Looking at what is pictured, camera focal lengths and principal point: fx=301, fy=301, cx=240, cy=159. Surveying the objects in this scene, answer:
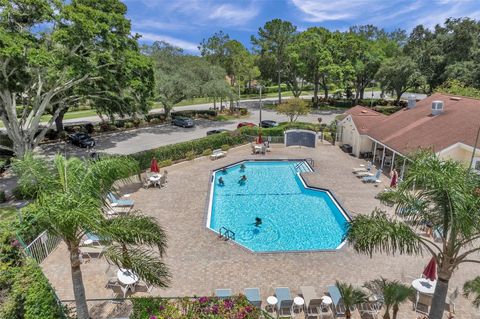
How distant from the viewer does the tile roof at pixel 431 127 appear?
2142 cm

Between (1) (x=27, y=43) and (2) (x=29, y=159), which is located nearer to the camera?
(2) (x=29, y=159)

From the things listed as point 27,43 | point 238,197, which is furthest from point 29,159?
point 238,197

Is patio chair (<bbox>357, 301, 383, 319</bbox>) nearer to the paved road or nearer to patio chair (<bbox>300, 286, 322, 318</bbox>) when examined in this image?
patio chair (<bbox>300, 286, 322, 318</bbox>)

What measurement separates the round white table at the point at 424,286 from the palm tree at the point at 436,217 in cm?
302

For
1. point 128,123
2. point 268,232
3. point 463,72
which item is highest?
point 463,72

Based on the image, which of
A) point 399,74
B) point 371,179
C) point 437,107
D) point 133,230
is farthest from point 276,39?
point 133,230

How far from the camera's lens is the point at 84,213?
7316 mm

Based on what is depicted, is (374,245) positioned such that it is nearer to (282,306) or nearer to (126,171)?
(282,306)

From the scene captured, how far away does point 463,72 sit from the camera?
44375 millimetres

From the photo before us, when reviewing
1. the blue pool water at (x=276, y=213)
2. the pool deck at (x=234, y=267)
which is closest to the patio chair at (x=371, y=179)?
the blue pool water at (x=276, y=213)

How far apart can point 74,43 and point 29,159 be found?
1413cm

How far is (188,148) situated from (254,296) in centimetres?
1981

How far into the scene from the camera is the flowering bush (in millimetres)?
8711

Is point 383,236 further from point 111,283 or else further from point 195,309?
point 111,283
